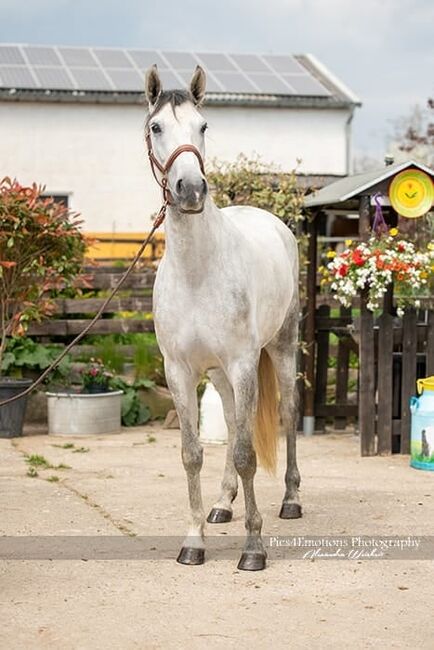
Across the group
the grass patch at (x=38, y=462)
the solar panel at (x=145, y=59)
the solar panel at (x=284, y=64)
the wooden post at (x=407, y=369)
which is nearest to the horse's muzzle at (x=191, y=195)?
the grass patch at (x=38, y=462)

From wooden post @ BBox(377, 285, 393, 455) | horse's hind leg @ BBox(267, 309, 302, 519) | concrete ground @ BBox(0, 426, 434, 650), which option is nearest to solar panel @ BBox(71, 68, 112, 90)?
wooden post @ BBox(377, 285, 393, 455)

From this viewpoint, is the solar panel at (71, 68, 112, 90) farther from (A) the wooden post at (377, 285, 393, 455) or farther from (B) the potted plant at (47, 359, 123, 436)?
(A) the wooden post at (377, 285, 393, 455)

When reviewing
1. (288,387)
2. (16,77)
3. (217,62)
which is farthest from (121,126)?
(288,387)

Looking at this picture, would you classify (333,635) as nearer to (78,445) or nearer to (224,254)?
(224,254)

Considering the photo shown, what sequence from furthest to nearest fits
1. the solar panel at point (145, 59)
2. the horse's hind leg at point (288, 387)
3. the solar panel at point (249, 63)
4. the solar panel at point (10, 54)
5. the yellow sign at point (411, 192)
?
the solar panel at point (249, 63) < the solar panel at point (145, 59) < the solar panel at point (10, 54) < the yellow sign at point (411, 192) < the horse's hind leg at point (288, 387)

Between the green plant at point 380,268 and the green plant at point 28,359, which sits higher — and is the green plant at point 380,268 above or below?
above

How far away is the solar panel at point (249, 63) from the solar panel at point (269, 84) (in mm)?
343

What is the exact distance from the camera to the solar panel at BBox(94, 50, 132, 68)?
66.7ft

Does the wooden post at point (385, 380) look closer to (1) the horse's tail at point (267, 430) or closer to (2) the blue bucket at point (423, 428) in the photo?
(2) the blue bucket at point (423, 428)

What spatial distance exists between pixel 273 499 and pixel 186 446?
1.51 meters

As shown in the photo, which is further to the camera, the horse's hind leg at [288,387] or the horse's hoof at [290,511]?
the horse's hind leg at [288,387]

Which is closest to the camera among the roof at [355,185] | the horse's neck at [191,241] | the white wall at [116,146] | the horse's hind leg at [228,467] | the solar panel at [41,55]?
the horse's neck at [191,241]

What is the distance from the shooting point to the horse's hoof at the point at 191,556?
5.00 meters

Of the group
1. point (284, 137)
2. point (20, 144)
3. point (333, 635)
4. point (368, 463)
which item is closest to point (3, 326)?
point (368, 463)
